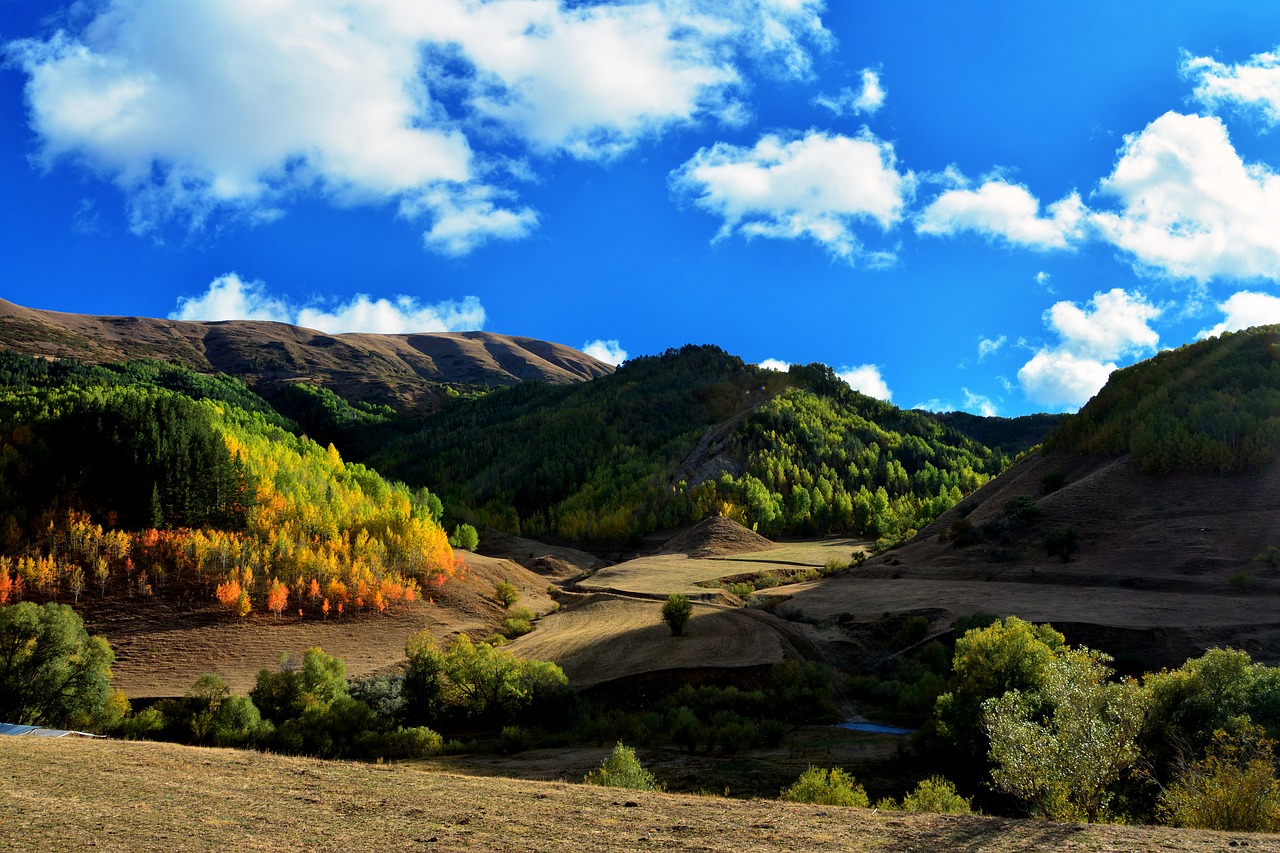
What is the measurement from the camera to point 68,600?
5219cm

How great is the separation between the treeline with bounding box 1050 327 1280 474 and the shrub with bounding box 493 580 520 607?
61562 mm

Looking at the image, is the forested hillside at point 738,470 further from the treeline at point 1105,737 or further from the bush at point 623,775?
the bush at point 623,775

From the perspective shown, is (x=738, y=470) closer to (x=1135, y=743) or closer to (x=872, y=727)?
(x=872, y=727)

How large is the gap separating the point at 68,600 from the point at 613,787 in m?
49.6

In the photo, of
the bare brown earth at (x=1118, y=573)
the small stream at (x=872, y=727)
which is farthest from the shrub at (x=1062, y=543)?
the small stream at (x=872, y=727)

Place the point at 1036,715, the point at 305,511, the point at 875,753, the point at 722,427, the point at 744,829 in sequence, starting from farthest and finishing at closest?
the point at 722,427
the point at 305,511
the point at 875,753
the point at 1036,715
the point at 744,829

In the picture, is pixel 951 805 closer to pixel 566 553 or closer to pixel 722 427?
pixel 566 553

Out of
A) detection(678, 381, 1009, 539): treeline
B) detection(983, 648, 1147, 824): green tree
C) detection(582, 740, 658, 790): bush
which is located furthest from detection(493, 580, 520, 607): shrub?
detection(983, 648, 1147, 824): green tree

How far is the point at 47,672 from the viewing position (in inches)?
1497

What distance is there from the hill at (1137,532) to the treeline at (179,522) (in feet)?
126

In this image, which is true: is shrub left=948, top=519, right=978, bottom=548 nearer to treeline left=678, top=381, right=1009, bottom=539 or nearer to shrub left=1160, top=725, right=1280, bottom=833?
treeline left=678, top=381, right=1009, bottom=539

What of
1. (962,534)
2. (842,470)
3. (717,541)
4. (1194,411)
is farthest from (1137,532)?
(842,470)

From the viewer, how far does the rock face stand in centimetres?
10825

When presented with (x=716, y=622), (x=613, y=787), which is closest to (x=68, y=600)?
(x=716, y=622)
